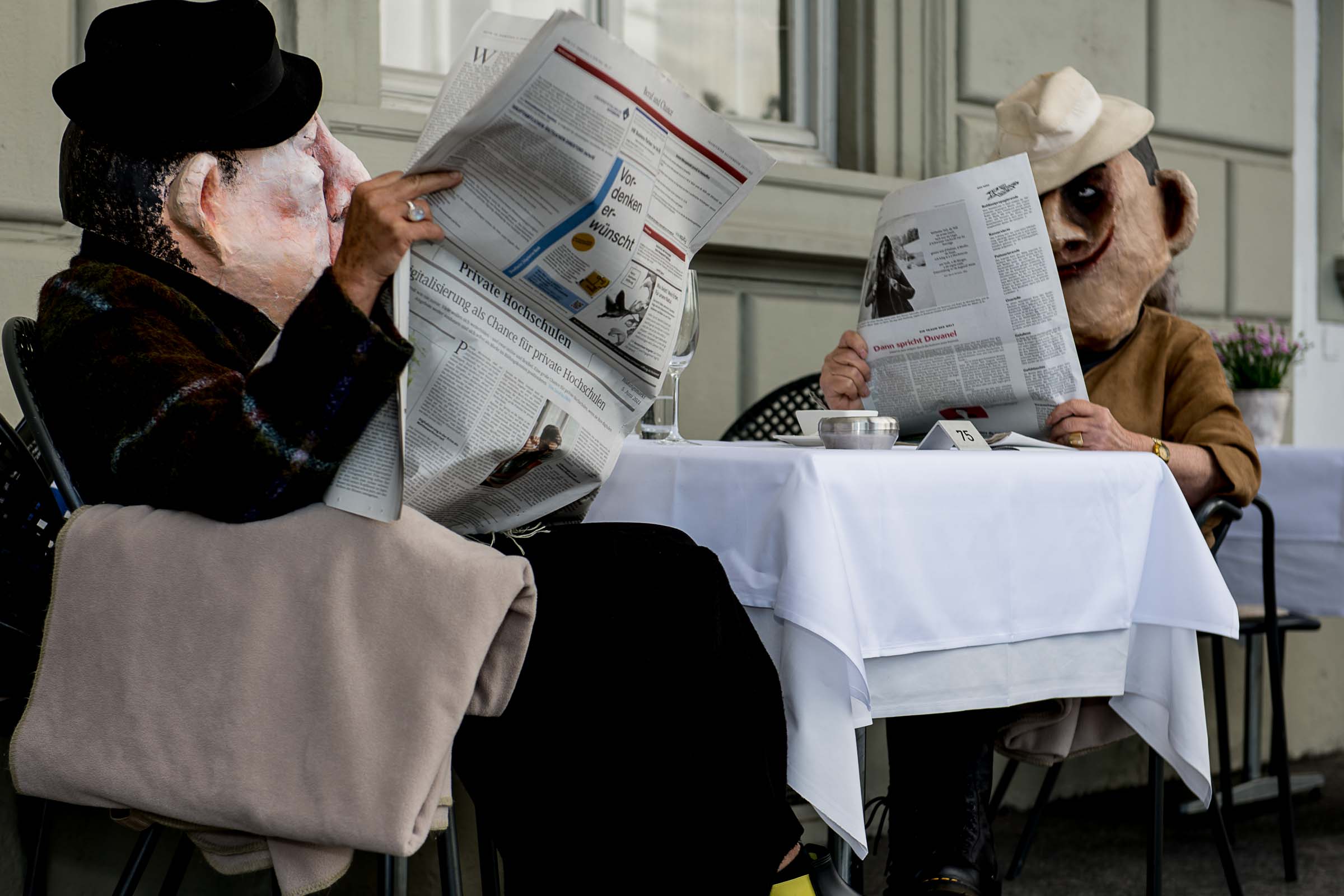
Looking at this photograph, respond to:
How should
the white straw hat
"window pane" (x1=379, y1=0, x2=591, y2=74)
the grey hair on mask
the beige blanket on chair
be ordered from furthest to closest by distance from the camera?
"window pane" (x1=379, y1=0, x2=591, y2=74) < the grey hair on mask < the white straw hat < the beige blanket on chair

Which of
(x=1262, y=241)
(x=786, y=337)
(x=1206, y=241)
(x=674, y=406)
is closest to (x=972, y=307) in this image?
(x=674, y=406)

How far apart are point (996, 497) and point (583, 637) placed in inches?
19.3

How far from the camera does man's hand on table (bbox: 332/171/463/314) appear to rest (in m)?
1.12

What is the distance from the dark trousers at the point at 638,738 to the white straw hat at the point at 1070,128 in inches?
46.8

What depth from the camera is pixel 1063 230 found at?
6.77ft

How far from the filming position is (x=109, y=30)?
1.33 meters

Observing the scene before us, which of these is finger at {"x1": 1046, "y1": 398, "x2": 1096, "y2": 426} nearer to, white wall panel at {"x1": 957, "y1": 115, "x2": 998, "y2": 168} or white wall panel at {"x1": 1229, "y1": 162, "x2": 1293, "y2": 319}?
white wall panel at {"x1": 957, "y1": 115, "x2": 998, "y2": 168}

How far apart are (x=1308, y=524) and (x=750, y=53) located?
5.71ft

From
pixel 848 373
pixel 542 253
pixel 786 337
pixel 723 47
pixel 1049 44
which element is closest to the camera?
pixel 542 253

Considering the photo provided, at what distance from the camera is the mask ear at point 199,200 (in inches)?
51.8

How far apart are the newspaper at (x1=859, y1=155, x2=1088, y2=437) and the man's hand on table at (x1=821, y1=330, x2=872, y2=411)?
0.04m

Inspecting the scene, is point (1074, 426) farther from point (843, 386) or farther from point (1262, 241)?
point (1262, 241)

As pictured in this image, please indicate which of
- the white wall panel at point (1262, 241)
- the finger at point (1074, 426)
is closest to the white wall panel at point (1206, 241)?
the white wall panel at point (1262, 241)

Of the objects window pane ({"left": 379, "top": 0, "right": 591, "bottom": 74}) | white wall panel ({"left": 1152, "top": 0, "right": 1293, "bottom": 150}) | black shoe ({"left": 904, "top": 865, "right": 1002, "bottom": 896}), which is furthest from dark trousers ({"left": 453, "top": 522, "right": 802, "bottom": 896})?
white wall panel ({"left": 1152, "top": 0, "right": 1293, "bottom": 150})
